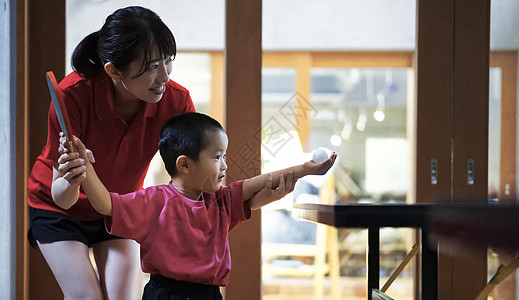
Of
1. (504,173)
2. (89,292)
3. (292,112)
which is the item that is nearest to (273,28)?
(292,112)

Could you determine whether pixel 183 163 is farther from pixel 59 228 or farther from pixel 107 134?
pixel 59 228

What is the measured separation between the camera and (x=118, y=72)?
1.62m

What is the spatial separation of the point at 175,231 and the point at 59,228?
0.36m

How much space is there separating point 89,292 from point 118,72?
2.00 feet

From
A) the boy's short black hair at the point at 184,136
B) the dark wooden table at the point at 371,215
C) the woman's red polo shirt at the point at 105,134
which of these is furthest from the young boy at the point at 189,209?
the dark wooden table at the point at 371,215

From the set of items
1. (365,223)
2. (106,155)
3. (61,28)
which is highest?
(61,28)

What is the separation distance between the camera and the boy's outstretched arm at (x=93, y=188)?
1.45m

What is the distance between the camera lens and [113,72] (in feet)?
5.30

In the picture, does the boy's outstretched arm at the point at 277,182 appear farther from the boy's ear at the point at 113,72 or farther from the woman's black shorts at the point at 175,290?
the boy's ear at the point at 113,72

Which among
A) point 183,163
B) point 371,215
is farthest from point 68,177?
point 371,215

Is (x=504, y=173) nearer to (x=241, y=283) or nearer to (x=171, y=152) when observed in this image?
(x=241, y=283)

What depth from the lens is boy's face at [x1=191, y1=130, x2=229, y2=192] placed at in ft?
5.15

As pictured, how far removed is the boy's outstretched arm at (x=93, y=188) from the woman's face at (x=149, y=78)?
24 cm

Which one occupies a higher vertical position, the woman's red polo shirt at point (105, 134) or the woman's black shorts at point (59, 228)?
the woman's red polo shirt at point (105, 134)
